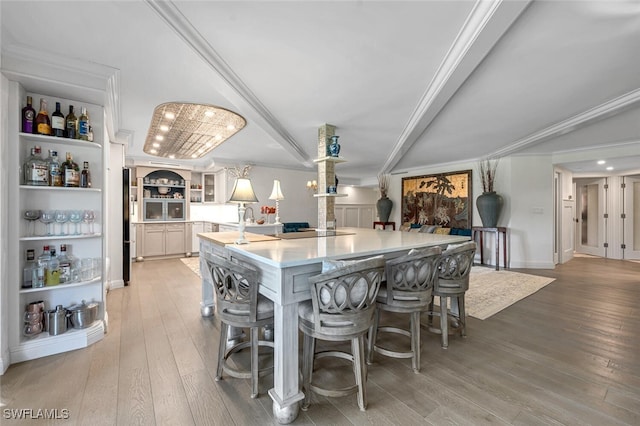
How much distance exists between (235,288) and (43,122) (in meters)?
2.24

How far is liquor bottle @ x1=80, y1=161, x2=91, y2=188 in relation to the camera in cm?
252

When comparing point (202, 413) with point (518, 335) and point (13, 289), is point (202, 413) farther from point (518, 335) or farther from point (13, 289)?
point (518, 335)

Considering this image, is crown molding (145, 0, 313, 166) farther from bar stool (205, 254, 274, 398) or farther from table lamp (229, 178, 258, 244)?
bar stool (205, 254, 274, 398)

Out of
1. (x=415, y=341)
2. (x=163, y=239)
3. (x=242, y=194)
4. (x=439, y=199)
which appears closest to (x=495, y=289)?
(x=415, y=341)

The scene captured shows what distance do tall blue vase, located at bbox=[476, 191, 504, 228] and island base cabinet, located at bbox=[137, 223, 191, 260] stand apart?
6.91 m

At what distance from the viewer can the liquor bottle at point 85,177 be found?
99.3 inches

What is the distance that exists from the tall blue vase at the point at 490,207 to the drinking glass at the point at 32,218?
264 inches

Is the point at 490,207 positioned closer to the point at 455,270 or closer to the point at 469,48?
the point at 455,270

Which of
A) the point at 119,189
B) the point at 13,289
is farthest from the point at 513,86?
the point at 119,189

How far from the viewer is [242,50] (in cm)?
208

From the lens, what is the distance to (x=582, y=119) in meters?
3.59

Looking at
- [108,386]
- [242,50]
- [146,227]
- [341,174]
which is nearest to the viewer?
[108,386]

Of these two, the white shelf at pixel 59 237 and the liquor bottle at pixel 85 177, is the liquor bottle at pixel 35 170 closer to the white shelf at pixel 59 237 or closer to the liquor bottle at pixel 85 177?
the liquor bottle at pixel 85 177

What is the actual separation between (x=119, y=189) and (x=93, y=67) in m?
2.47
